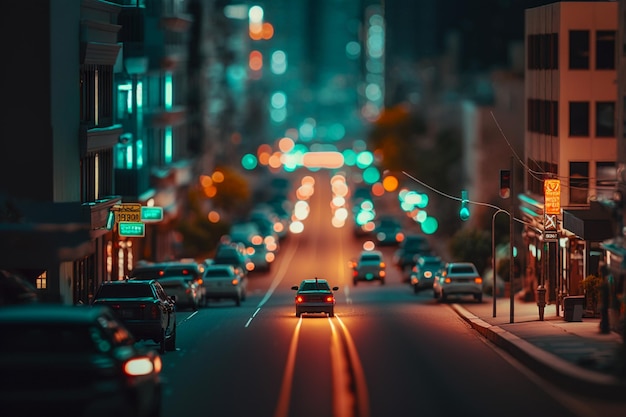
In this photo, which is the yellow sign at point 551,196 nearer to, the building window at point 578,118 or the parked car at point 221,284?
the building window at point 578,118

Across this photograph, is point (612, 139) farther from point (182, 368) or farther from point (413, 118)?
point (413, 118)

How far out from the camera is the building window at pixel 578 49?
52.5 meters

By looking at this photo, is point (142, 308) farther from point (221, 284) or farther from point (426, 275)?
point (426, 275)

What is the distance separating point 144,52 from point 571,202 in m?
25.5

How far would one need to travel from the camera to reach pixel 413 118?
16038 cm

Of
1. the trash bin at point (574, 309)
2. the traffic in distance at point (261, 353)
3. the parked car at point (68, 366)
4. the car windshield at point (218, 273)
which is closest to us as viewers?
the parked car at point (68, 366)

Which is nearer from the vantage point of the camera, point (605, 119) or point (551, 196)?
point (551, 196)

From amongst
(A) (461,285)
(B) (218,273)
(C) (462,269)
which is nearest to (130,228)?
(B) (218,273)

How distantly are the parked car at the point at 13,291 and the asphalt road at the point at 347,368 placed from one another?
10.0ft

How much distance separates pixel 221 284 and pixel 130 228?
13.1 ft

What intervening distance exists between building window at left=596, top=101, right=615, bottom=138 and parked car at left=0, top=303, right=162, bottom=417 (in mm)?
37715

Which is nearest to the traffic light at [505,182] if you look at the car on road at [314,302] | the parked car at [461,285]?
the car on road at [314,302]

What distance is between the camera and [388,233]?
100875 mm

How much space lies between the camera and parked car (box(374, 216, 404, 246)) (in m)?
99.3
